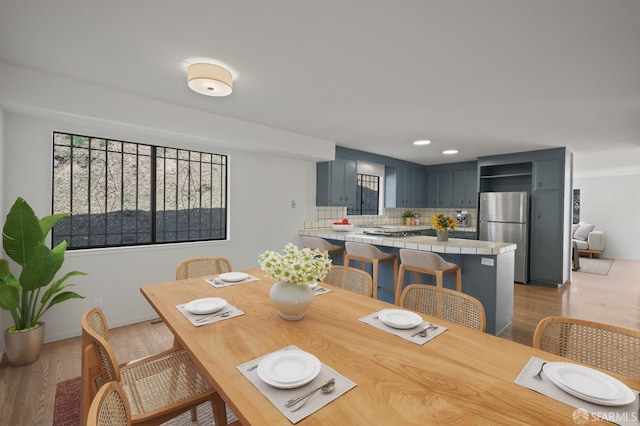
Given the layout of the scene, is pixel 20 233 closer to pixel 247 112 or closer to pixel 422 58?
pixel 247 112

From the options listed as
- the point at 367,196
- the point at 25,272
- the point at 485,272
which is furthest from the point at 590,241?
the point at 25,272

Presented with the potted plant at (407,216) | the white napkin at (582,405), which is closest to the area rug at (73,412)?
the white napkin at (582,405)

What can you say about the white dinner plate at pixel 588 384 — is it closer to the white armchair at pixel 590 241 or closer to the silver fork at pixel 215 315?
the silver fork at pixel 215 315

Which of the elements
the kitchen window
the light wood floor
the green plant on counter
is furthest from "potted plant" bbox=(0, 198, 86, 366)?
the kitchen window

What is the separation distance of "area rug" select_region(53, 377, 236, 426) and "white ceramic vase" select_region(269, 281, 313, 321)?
0.98m

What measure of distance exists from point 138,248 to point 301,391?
9.60 feet

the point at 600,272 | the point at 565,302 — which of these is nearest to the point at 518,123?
the point at 565,302

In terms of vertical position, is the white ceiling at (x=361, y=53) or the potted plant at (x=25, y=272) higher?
the white ceiling at (x=361, y=53)

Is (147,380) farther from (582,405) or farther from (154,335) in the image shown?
(154,335)

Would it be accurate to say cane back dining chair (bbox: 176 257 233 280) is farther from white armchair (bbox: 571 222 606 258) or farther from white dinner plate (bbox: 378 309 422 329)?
white armchair (bbox: 571 222 606 258)

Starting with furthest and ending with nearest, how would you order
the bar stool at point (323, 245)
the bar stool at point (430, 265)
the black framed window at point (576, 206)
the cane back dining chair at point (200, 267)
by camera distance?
the black framed window at point (576, 206) → the bar stool at point (323, 245) → the bar stool at point (430, 265) → the cane back dining chair at point (200, 267)

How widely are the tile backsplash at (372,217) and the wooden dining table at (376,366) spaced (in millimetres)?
3328

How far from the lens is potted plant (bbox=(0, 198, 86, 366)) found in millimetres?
2100

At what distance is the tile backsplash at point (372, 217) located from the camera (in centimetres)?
490
